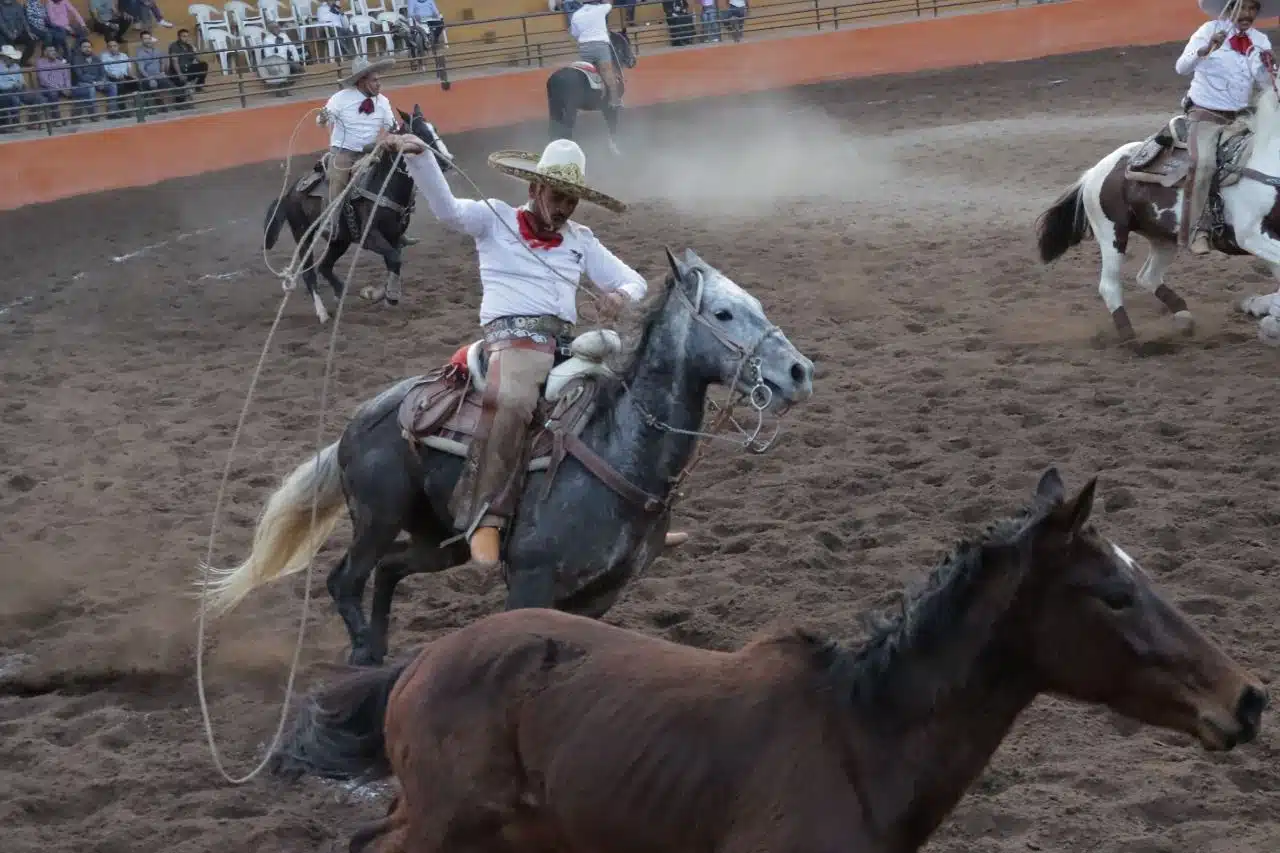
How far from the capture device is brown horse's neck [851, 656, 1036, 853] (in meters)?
2.82

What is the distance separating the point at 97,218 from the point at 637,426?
1248cm

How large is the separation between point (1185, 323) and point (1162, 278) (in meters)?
0.64

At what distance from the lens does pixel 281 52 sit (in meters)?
20.8

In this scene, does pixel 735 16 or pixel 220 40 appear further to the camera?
pixel 735 16

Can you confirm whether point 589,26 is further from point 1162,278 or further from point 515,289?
point 515,289

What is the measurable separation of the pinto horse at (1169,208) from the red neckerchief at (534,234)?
203 inches

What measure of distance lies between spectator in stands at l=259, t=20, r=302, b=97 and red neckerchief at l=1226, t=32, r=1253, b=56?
1285 centimetres

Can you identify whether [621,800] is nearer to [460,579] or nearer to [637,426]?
[637,426]

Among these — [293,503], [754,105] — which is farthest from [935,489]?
[754,105]

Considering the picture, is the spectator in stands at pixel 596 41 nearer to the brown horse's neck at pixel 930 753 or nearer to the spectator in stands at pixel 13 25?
the spectator in stands at pixel 13 25

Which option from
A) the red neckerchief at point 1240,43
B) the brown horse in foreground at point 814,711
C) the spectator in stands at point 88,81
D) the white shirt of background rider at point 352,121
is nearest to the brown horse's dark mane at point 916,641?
the brown horse in foreground at point 814,711

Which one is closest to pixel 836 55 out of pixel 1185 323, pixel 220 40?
pixel 220 40

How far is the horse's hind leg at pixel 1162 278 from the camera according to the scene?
30.0 ft

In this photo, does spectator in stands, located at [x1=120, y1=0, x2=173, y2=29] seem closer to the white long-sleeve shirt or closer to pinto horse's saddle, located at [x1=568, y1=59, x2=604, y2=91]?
pinto horse's saddle, located at [x1=568, y1=59, x2=604, y2=91]
